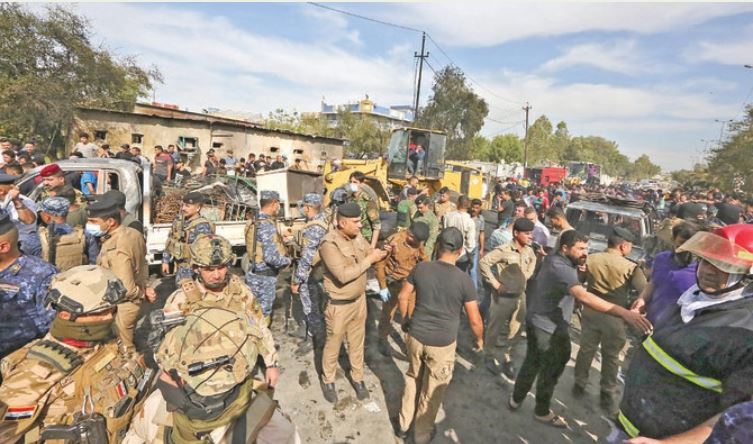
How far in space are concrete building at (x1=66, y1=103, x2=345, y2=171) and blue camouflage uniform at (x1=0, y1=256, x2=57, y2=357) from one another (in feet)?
48.1

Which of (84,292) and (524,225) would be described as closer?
(84,292)

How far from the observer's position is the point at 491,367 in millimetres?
4328

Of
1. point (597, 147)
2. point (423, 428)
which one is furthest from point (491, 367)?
point (597, 147)

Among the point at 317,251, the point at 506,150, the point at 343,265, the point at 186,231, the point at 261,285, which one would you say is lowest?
the point at 261,285

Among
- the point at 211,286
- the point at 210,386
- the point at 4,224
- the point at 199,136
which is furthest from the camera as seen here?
the point at 199,136

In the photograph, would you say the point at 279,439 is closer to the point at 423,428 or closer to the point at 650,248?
the point at 423,428

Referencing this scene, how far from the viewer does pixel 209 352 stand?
138 cm

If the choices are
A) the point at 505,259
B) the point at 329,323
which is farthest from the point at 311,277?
the point at 505,259

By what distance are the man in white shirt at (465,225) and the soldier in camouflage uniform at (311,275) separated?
2050 millimetres

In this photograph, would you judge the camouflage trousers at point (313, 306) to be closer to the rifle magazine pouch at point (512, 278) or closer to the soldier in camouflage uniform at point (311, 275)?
the soldier in camouflage uniform at point (311, 275)

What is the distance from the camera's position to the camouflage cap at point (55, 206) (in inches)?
133

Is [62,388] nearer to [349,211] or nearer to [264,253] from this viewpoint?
[349,211]

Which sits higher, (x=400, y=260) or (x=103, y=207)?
(x=103, y=207)

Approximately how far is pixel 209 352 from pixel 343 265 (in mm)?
1955
